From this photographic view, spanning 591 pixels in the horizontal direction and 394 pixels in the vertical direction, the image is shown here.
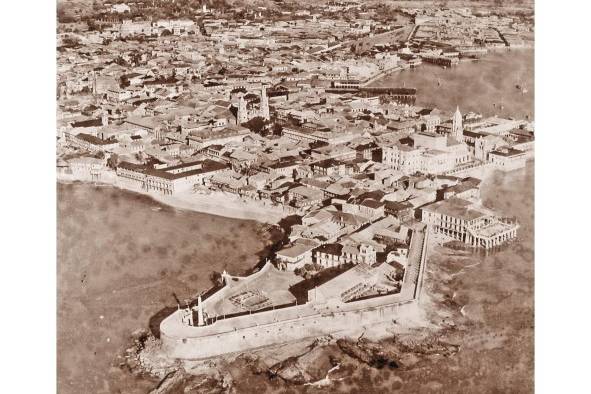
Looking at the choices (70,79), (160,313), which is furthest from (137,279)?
(70,79)

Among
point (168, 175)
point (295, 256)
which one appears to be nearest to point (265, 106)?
point (168, 175)

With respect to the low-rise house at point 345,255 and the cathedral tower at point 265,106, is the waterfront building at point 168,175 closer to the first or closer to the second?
the cathedral tower at point 265,106

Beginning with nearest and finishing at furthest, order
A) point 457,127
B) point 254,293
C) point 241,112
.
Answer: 1. point 254,293
2. point 457,127
3. point 241,112

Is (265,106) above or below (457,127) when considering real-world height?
above

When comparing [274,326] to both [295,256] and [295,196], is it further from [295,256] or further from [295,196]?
[295,196]

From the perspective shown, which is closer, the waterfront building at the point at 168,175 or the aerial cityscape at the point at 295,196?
the aerial cityscape at the point at 295,196

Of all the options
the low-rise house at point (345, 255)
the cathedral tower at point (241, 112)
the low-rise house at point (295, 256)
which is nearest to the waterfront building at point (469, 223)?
the low-rise house at point (345, 255)
